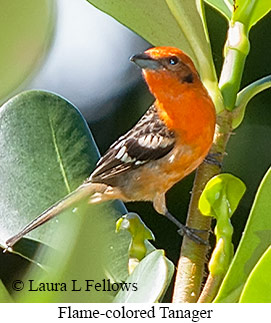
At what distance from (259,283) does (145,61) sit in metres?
0.41

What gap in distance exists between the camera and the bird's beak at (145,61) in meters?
0.92

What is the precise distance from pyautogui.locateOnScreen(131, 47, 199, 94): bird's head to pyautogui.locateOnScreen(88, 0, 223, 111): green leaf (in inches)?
1.0

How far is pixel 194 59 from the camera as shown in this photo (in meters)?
0.79

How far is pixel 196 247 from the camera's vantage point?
2.33ft

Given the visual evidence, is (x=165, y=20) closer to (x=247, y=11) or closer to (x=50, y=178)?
(x=247, y=11)

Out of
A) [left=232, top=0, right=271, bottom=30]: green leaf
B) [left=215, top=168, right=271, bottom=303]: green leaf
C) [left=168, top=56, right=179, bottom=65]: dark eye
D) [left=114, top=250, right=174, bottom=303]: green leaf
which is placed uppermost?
[left=232, top=0, right=271, bottom=30]: green leaf

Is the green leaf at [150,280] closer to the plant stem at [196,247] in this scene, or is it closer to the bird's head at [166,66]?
the plant stem at [196,247]

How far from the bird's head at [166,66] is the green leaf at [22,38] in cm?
11

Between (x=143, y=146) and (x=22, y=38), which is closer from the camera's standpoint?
(x=22, y=38)

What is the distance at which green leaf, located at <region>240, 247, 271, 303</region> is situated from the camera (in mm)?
Answer: 625

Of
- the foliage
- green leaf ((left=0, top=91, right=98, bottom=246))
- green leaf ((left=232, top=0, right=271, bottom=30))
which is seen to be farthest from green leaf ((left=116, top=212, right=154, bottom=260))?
green leaf ((left=232, top=0, right=271, bottom=30))

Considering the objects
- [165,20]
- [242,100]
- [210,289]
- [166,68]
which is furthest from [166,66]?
[210,289]

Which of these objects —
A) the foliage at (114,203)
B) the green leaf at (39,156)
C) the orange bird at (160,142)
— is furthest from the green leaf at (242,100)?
the green leaf at (39,156)

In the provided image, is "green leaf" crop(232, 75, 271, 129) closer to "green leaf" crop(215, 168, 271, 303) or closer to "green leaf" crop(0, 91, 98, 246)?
"green leaf" crop(215, 168, 271, 303)
